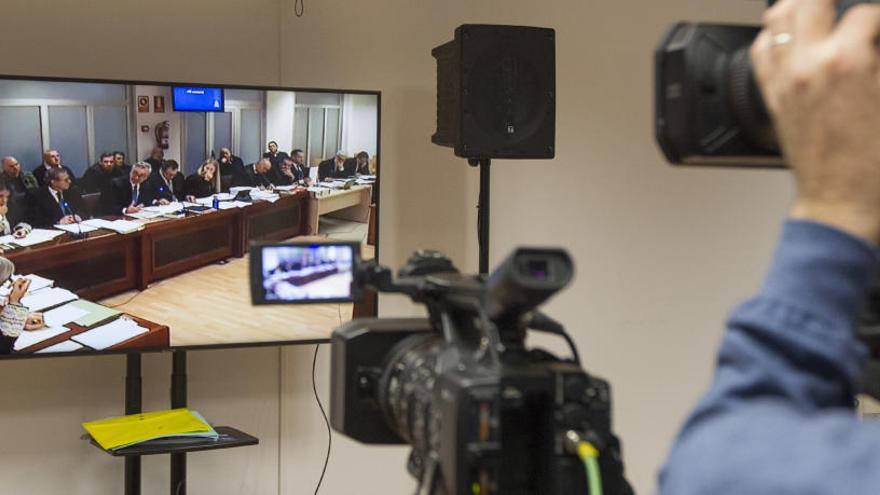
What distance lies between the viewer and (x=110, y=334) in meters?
3.02

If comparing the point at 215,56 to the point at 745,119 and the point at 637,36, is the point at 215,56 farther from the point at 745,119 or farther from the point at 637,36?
the point at 745,119

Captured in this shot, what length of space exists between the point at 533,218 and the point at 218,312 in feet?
3.61

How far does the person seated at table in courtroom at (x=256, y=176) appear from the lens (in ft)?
10.4

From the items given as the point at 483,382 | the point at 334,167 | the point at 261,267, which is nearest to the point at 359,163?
the point at 334,167

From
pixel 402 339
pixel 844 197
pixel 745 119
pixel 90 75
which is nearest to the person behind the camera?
pixel 844 197

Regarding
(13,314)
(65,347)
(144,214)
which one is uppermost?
(144,214)

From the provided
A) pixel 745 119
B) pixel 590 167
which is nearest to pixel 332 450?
pixel 590 167

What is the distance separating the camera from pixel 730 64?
911 mm

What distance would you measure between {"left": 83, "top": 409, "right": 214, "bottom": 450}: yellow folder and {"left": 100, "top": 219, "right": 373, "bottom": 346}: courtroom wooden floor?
22 centimetres

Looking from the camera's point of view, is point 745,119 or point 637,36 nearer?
point 745,119

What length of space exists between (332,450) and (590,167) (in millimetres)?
1315

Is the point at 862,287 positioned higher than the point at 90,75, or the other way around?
the point at 90,75

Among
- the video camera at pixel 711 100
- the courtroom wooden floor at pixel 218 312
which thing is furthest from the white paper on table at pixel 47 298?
the video camera at pixel 711 100

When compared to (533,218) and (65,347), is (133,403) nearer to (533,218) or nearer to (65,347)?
(65,347)
